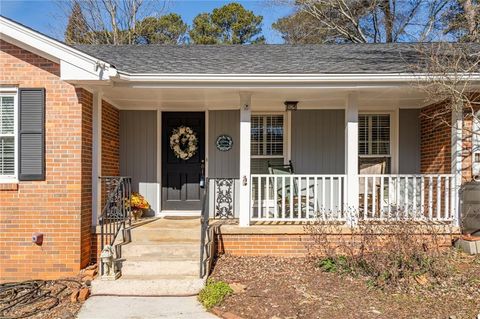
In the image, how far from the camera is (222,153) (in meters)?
8.40

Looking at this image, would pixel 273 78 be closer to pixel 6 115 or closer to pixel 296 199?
pixel 296 199

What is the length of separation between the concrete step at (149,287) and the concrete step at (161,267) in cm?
31

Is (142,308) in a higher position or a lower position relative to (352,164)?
lower

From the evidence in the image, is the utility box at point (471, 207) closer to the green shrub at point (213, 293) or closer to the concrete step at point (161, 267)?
the green shrub at point (213, 293)

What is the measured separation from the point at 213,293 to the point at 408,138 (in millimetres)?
5495

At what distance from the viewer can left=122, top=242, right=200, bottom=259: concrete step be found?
583 cm

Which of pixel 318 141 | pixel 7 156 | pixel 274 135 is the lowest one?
pixel 7 156

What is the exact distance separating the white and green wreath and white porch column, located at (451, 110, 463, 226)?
15.5 ft

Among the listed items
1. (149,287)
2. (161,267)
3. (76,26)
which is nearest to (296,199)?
(161,267)

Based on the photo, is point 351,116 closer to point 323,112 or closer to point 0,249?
point 323,112

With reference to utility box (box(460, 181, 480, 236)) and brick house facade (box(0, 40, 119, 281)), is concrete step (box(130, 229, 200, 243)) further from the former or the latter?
utility box (box(460, 181, 480, 236))

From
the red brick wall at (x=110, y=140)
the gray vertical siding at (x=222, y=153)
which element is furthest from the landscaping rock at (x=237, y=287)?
the gray vertical siding at (x=222, y=153)

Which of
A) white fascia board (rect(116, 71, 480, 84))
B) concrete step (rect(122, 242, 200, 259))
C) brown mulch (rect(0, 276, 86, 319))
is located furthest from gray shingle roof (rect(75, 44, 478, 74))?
brown mulch (rect(0, 276, 86, 319))

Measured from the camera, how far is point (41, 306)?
491 cm
